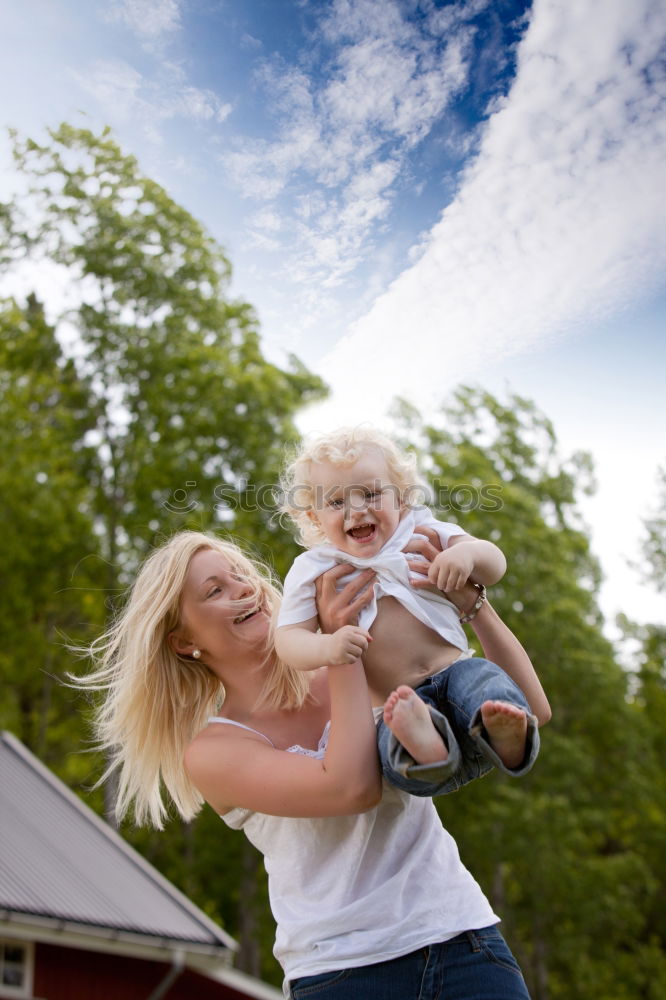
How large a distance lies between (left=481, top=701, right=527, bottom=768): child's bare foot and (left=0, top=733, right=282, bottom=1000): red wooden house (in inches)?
364

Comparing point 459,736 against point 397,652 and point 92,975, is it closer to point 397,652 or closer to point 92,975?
point 397,652

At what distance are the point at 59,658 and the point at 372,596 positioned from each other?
66.8 feet

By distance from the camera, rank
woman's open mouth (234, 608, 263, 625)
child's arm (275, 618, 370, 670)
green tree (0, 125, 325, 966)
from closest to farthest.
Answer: child's arm (275, 618, 370, 670), woman's open mouth (234, 608, 263, 625), green tree (0, 125, 325, 966)

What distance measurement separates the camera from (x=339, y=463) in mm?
2980

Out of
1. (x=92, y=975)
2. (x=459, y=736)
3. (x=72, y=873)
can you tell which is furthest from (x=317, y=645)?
(x=92, y=975)

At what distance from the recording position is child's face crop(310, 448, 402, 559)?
294cm

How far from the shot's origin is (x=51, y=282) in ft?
65.4

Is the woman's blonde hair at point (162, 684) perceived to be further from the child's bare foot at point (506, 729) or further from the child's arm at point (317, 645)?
the child's bare foot at point (506, 729)

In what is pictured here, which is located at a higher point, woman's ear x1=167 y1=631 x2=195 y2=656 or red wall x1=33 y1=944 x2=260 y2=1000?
woman's ear x1=167 y1=631 x2=195 y2=656

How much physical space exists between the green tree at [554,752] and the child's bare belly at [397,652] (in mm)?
15426

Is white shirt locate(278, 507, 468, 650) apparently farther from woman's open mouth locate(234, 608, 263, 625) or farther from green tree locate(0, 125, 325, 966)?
green tree locate(0, 125, 325, 966)

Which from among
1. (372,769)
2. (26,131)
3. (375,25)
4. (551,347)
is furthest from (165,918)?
(26,131)

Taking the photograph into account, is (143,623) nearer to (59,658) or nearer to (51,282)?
(51,282)

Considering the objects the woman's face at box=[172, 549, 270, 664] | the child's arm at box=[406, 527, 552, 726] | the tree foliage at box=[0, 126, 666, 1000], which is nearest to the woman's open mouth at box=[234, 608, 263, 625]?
the woman's face at box=[172, 549, 270, 664]
